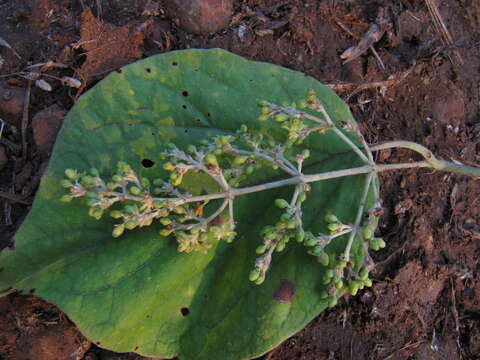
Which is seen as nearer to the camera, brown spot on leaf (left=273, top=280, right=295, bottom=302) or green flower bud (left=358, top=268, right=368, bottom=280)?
green flower bud (left=358, top=268, right=368, bottom=280)

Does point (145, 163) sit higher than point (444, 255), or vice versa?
point (145, 163)

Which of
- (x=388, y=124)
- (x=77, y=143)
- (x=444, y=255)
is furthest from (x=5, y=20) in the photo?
(x=444, y=255)

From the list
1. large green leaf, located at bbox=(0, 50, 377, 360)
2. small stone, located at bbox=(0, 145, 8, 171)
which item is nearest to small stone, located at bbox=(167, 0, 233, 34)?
large green leaf, located at bbox=(0, 50, 377, 360)

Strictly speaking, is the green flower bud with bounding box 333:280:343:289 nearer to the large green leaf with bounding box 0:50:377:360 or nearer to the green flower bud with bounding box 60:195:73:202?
the large green leaf with bounding box 0:50:377:360

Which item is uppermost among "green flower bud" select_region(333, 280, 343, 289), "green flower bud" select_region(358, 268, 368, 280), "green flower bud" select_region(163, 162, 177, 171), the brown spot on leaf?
"green flower bud" select_region(163, 162, 177, 171)

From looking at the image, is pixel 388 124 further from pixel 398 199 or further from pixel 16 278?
pixel 16 278

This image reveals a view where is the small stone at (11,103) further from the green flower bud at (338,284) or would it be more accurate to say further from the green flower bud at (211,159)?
the green flower bud at (338,284)

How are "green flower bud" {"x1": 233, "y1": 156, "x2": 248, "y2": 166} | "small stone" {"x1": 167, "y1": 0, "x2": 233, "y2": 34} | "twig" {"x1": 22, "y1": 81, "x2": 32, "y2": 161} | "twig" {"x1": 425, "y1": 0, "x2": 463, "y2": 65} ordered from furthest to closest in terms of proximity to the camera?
"twig" {"x1": 425, "y1": 0, "x2": 463, "y2": 65}, "small stone" {"x1": 167, "y1": 0, "x2": 233, "y2": 34}, "twig" {"x1": 22, "y1": 81, "x2": 32, "y2": 161}, "green flower bud" {"x1": 233, "y1": 156, "x2": 248, "y2": 166}

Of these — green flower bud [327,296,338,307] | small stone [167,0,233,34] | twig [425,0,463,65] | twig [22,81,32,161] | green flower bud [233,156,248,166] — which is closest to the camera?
green flower bud [233,156,248,166]
